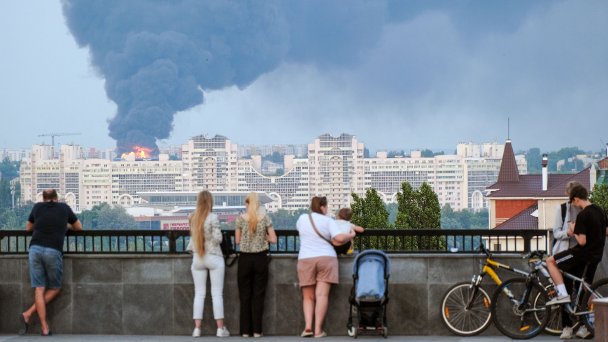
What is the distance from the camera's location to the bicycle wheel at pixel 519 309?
9.48 metres

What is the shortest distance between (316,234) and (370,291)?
664 mm

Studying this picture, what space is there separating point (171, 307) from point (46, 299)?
38.8 inches

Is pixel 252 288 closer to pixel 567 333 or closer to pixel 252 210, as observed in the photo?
pixel 252 210

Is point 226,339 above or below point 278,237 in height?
below

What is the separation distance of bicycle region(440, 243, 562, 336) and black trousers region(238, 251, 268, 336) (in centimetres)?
139

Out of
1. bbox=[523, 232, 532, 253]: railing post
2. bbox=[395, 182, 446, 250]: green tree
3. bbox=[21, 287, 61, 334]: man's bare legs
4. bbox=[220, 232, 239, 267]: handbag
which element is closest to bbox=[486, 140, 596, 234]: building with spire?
bbox=[395, 182, 446, 250]: green tree

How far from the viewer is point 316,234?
31.9ft

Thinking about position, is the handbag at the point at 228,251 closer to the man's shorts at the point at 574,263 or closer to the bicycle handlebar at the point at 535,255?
the bicycle handlebar at the point at 535,255

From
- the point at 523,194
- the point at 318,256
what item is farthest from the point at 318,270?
the point at 523,194

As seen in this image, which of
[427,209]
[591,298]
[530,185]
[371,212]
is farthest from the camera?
[530,185]

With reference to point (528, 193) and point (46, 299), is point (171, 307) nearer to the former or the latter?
point (46, 299)

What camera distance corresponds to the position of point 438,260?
9.98 metres

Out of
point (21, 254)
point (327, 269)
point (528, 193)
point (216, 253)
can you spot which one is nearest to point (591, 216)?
point (327, 269)

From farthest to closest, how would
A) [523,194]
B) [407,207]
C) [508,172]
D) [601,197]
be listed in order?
[508,172] → [523,194] → [407,207] → [601,197]
